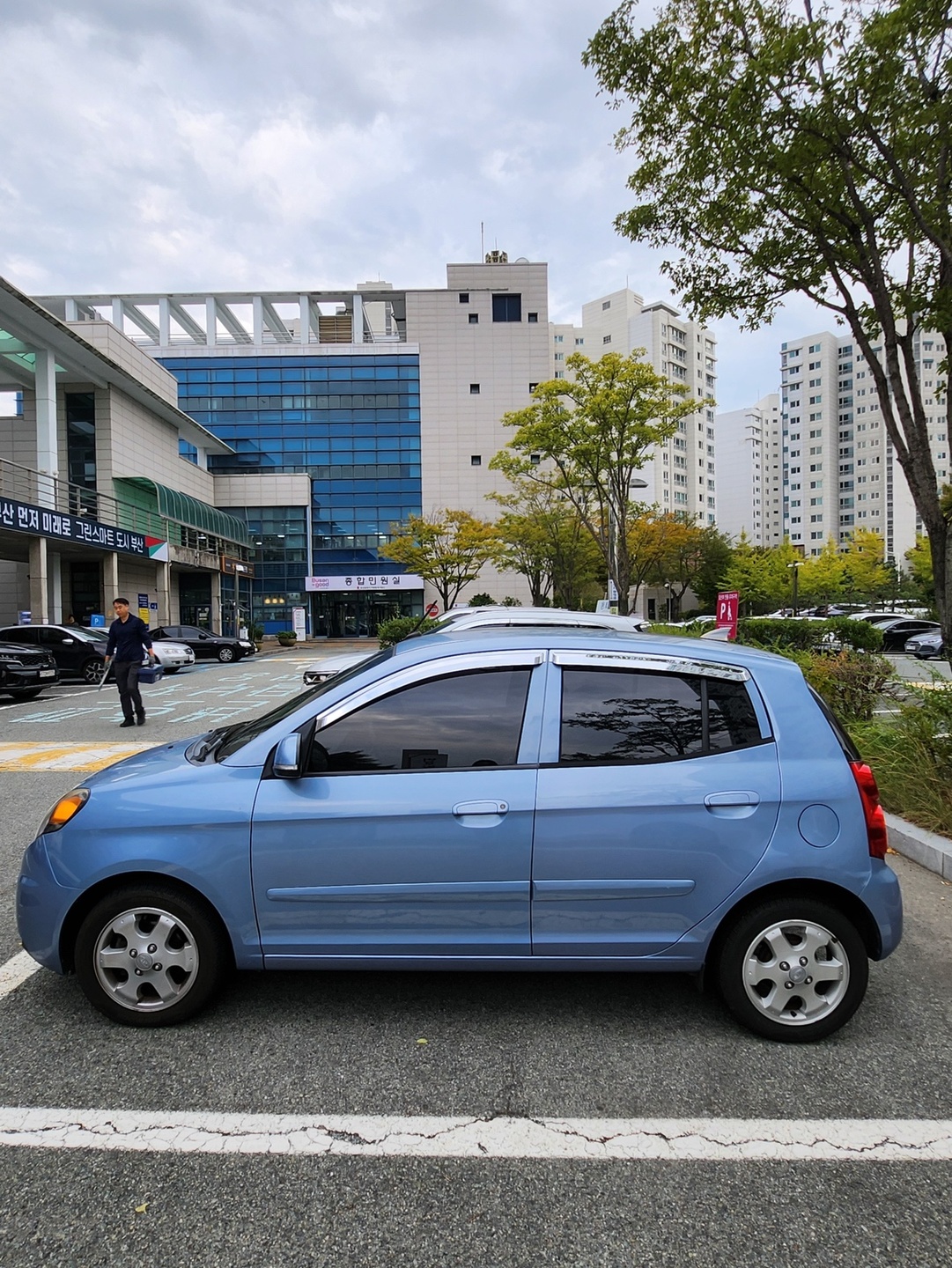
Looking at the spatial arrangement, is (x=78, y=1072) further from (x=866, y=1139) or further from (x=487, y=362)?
(x=487, y=362)

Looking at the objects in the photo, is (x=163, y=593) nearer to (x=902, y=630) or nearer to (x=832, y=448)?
(x=902, y=630)

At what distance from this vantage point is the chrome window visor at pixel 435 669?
302cm

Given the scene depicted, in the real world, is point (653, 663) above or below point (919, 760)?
above

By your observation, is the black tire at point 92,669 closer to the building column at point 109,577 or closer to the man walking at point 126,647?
the man walking at point 126,647

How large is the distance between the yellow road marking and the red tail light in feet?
23.1

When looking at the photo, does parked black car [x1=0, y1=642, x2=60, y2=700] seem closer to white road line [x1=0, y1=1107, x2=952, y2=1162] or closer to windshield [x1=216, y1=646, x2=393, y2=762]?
windshield [x1=216, y1=646, x2=393, y2=762]

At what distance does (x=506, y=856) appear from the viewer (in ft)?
9.14

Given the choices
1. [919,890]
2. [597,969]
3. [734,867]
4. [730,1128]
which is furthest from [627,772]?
[919,890]

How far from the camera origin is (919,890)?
453 centimetres

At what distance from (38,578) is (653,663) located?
26252 millimetres

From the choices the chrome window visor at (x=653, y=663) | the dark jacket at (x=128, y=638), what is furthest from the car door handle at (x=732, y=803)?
the dark jacket at (x=128, y=638)

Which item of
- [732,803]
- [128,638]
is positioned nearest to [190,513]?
[128,638]

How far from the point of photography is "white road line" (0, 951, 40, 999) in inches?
129

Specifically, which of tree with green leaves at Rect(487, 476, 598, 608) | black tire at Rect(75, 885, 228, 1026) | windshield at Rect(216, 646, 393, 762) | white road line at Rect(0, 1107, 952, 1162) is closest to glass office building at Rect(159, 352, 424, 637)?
tree with green leaves at Rect(487, 476, 598, 608)
